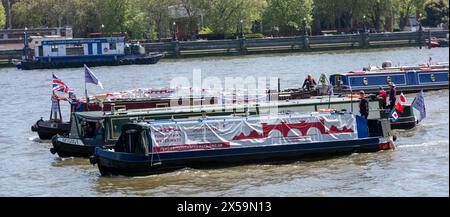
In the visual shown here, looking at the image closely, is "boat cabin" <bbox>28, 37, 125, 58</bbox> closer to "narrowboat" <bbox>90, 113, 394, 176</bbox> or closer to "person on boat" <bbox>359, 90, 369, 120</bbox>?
"person on boat" <bbox>359, 90, 369, 120</bbox>

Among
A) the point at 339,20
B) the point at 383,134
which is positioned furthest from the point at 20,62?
the point at 383,134

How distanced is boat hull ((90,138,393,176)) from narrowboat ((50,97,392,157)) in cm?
186

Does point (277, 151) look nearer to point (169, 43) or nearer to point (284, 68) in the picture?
point (284, 68)

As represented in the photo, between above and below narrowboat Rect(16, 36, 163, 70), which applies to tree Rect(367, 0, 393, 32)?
above

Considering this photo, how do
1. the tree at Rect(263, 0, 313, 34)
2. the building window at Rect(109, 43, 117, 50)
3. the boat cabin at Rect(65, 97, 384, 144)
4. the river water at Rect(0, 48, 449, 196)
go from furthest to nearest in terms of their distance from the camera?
1. the tree at Rect(263, 0, 313, 34)
2. the building window at Rect(109, 43, 117, 50)
3. the boat cabin at Rect(65, 97, 384, 144)
4. the river water at Rect(0, 48, 449, 196)

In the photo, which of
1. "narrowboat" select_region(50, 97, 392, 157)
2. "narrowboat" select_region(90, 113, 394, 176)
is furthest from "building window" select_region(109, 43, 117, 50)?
"narrowboat" select_region(90, 113, 394, 176)

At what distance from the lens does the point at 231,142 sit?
3055 cm

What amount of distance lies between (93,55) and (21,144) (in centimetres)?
6726

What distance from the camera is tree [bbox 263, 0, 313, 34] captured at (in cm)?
12962

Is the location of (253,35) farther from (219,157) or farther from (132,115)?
(219,157)

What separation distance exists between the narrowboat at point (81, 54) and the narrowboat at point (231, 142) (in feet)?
252

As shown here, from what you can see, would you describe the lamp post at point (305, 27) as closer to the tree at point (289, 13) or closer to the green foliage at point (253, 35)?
the tree at point (289, 13)

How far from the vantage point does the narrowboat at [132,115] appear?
108ft

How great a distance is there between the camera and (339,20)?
463 ft
